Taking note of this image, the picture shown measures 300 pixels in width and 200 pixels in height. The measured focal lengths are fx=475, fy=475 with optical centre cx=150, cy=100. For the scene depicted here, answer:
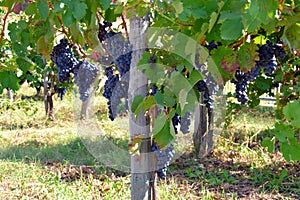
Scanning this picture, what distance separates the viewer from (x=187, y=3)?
3.91ft

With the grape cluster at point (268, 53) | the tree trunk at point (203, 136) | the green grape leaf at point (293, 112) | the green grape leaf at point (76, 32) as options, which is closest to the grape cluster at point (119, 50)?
the green grape leaf at point (76, 32)

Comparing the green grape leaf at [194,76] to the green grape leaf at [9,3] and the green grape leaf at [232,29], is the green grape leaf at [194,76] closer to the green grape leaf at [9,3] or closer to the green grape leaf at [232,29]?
the green grape leaf at [232,29]

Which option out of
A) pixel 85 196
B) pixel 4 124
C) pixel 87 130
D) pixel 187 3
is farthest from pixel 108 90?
pixel 4 124

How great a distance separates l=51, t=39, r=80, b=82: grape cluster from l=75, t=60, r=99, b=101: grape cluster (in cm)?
3

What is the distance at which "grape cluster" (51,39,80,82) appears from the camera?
1.94 metres

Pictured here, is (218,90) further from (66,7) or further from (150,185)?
(66,7)

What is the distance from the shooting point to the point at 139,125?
1607 mm

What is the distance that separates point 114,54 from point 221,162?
3.57 metres

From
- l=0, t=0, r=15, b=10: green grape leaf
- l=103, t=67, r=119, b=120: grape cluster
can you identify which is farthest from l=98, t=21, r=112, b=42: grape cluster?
l=0, t=0, r=15, b=10: green grape leaf

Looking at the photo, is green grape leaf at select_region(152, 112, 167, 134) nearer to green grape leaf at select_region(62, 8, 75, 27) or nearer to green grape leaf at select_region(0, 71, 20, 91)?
green grape leaf at select_region(62, 8, 75, 27)

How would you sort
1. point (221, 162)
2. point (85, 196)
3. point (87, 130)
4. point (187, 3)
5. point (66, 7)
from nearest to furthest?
point (187, 3), point (66, 7), point (87, 130), point (85, 196), point (221, 162)

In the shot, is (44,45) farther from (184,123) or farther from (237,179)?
(237,179)

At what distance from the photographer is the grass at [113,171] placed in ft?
12.7

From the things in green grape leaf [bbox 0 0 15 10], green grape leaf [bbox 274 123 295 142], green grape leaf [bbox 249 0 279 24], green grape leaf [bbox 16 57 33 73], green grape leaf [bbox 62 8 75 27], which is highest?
green grape leaf [bbox 0 0 15 10]
